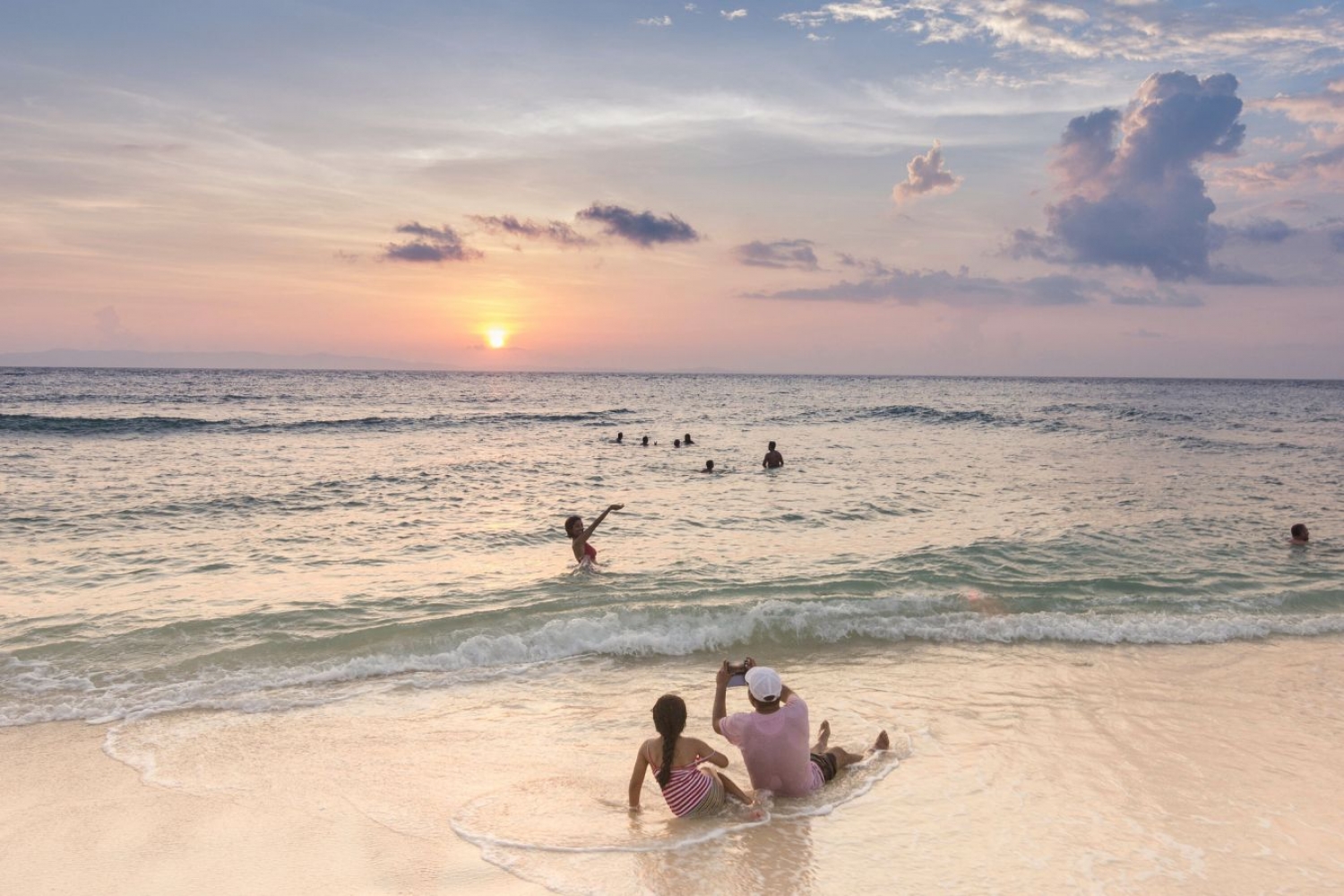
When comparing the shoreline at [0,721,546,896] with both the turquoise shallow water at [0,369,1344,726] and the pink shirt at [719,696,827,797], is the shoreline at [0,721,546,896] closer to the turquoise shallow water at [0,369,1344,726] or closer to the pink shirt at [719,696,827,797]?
the pink shirt at [719,696,827,797]

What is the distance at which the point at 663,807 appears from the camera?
669cm

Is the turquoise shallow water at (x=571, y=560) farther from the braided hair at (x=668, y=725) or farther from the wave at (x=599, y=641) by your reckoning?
the braided hair at (x=668, y=725)

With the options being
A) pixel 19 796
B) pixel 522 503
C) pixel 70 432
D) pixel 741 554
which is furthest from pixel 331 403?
pixel 19 796

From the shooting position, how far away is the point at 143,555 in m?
15.3

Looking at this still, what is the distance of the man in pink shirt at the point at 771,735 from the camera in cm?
646

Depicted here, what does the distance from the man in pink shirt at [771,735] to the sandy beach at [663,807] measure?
222 mm

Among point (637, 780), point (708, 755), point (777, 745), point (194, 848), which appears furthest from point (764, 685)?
point (194, 848)

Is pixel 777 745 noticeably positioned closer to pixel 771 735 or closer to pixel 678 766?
pixel 771 735

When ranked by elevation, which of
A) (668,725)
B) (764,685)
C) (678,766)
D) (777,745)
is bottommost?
(678,766)

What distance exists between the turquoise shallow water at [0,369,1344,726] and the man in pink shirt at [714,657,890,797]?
14.4 feet

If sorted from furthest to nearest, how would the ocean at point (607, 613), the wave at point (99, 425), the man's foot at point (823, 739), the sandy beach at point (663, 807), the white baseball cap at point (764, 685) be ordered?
1. the wave at point (99, 425)
2. the man's foot at point (823, 739)
3. the ocean at point (607, 613)
4. the white baseball cap at point (764, 685)
5. the sandy beach at point (663, 807)

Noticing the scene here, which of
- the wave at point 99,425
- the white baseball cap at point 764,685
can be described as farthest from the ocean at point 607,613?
the wave at point 99,425

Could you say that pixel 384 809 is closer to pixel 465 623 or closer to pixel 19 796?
pixel 19 796

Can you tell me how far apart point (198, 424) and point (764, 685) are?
46.7 m
